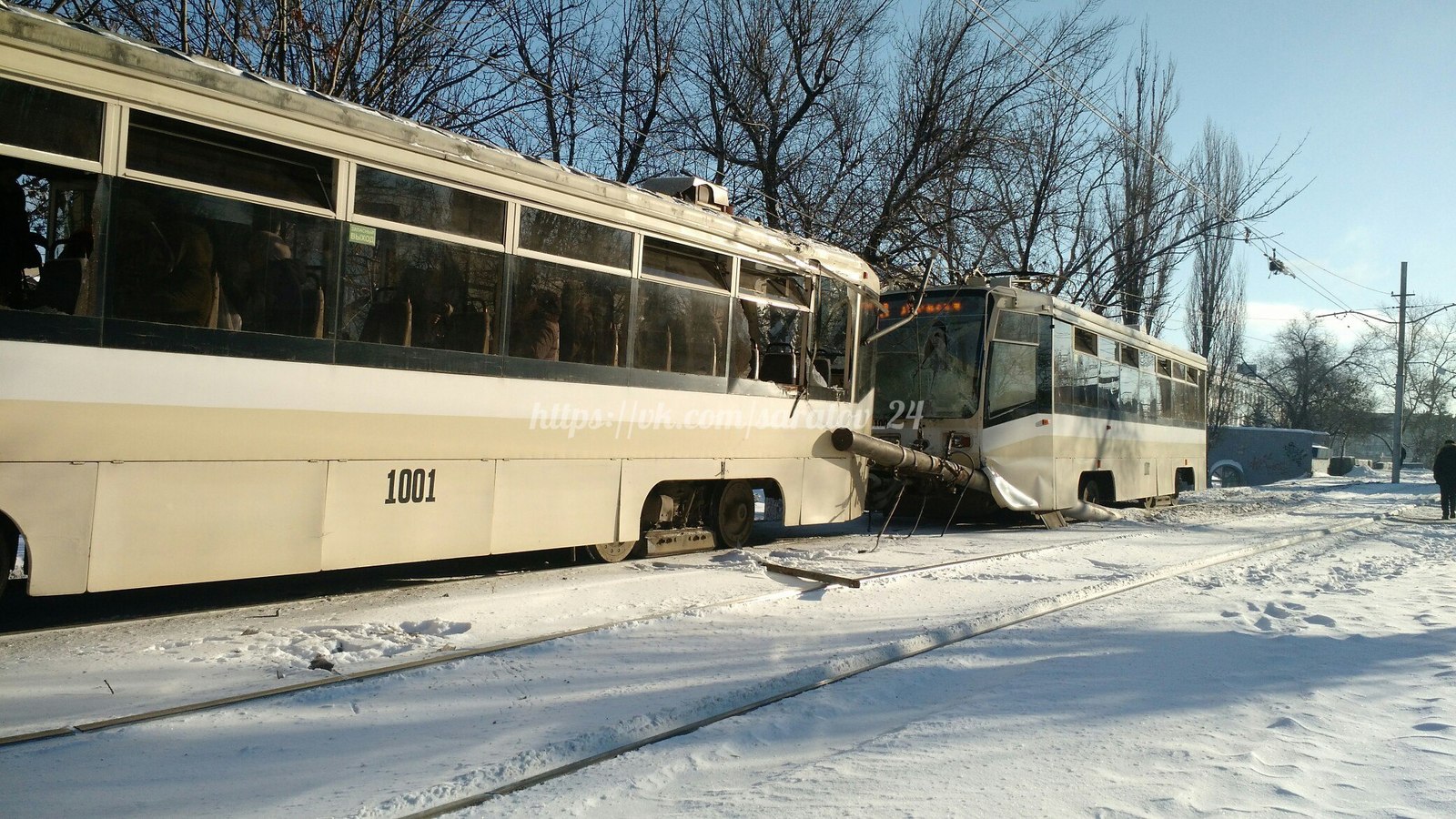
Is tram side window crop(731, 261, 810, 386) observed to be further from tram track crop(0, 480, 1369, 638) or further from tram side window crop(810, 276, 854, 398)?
tram track crop(0, 480, 1369, 638)

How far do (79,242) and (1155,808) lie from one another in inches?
226

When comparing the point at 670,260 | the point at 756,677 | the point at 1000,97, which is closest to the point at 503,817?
the point at 756,677

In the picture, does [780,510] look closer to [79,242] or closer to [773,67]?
[79,242]

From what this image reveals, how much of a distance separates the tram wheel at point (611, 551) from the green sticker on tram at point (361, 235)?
132 inches

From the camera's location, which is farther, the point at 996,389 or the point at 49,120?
the point at 996,389

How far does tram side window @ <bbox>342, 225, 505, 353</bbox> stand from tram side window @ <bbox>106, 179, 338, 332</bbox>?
0.21 metres

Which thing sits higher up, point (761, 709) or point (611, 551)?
point (611, 551)

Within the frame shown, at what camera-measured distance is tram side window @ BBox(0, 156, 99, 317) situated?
4949 millimetres

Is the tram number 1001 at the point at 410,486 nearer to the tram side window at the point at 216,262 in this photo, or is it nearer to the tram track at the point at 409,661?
the tram track at the point at 409,661

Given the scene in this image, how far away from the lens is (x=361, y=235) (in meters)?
6.38

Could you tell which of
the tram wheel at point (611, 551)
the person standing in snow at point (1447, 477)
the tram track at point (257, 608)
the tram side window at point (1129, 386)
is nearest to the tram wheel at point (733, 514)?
the tram track at point (257, 608)

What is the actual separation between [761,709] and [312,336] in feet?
12.0

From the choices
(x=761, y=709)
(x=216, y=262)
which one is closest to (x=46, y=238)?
(x=216, y=262)

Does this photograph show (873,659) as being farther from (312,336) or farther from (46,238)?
(46,238)
